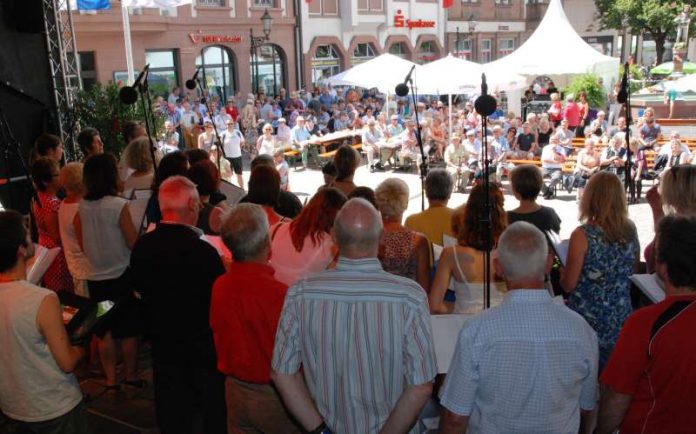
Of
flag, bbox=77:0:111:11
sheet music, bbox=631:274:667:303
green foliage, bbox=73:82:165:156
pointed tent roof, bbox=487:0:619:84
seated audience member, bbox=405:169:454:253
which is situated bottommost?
sheet music, bbox=631:274:667:303

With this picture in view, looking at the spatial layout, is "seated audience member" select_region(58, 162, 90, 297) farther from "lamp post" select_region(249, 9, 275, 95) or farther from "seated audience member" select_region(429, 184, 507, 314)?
"lamp post" select_region(249, 9, 275, 95)

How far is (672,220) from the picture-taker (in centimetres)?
204

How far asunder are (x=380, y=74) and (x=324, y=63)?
38.1 feet

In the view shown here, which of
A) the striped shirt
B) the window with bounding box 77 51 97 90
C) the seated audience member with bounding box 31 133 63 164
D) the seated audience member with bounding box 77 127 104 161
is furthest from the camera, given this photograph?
the window with bounding box 77 51 97 90

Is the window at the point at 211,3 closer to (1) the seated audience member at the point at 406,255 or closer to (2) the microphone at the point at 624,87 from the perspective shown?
(2) the microphone at the point at 624,87

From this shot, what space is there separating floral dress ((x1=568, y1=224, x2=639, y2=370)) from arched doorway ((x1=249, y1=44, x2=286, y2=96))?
68.4 feet

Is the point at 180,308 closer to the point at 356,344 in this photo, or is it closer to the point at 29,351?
the point at 29,351

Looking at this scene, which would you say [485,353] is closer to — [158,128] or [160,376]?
A: [160,376]

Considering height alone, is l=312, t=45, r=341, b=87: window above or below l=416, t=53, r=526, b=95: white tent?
above

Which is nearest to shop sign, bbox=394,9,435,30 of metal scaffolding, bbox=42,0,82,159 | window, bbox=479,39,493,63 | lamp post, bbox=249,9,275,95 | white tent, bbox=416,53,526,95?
window, bbox=479,39,493,63

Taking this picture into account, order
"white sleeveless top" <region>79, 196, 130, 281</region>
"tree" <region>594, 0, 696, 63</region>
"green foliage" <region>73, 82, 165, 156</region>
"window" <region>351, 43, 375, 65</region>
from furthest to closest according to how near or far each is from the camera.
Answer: "tree" <region>594, 0, 696, 63</region>, "window" <region>351, 43, 375, 65</region>, "green foliage" <region>73, 82, 165, 156</region>, "white sleeveless top" <region>79, 196, 130, 281</region>

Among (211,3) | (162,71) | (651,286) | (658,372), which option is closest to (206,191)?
(651,286)

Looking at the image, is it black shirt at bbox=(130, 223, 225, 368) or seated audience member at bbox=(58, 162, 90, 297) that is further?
seated audience member at bbox=(58, 162, 90, 297)

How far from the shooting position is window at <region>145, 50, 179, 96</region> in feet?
65.1
